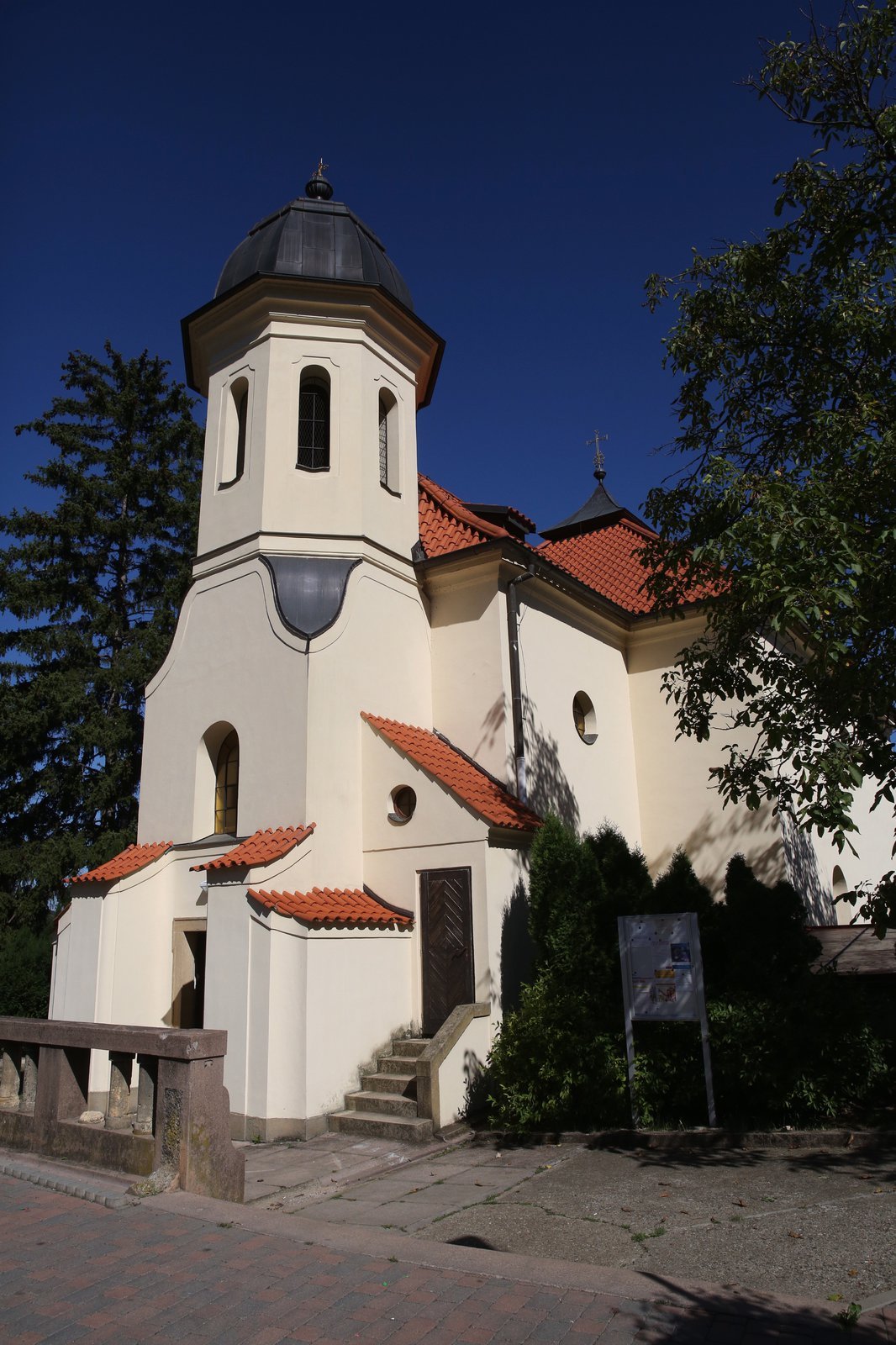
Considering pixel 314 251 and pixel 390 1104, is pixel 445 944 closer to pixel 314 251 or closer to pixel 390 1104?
pixel 390 1104

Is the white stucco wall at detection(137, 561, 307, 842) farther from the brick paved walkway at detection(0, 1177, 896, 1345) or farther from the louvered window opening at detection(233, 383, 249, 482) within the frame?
the brick paved walkway at detection(0, 1177, 896, 1345)

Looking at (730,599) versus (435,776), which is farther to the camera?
(435,776)

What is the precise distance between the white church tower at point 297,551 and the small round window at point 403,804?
509mm

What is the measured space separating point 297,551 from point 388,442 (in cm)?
283

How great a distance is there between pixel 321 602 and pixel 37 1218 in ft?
26.2

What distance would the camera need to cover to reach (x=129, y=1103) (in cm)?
728

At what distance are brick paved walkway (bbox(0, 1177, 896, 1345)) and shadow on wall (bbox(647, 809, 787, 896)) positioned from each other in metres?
10.3

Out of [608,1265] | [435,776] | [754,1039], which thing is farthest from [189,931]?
[608,1265]

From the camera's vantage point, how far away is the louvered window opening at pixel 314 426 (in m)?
13.7

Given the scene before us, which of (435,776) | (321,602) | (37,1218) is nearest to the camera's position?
(37,1218)

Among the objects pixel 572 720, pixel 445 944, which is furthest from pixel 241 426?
pixel 445 944

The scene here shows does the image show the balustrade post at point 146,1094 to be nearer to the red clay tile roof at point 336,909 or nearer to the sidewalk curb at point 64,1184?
→ the sidewalk curb at point 64,1184

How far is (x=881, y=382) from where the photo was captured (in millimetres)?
8242

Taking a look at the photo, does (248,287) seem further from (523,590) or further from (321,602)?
(523,590)
